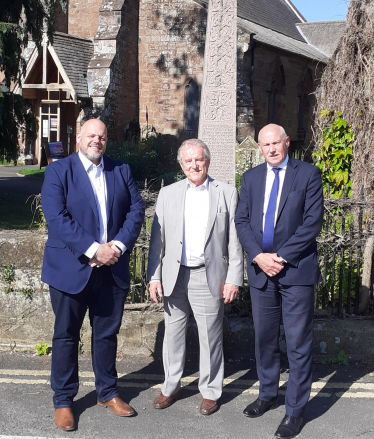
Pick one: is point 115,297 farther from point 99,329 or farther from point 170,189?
point 170,189

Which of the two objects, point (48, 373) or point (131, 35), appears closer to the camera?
point (48, 373)

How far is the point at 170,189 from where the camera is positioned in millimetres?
4145

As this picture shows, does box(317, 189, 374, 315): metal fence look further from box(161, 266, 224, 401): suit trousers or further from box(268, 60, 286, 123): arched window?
box(268, 60, 286, 123): arched window

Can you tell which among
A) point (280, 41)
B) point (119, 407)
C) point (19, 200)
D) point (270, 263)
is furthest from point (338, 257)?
point (280, 41)

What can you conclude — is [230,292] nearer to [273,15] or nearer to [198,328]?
[198,328]

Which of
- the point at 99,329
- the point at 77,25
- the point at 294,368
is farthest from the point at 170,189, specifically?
the point at 77,25

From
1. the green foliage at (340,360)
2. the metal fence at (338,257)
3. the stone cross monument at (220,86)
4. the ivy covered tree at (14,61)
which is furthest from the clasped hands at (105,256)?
the ivy covered tree at (14,61)

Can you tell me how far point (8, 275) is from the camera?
17.3ft

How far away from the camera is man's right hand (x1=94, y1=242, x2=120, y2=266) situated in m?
3.78

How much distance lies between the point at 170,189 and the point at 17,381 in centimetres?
203

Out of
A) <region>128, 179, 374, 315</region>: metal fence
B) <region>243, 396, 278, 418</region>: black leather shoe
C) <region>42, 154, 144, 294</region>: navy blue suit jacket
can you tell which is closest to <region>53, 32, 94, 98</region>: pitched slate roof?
<region>128, 179, 374, 315</region>: metal fence

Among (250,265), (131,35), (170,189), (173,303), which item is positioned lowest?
(173,303)

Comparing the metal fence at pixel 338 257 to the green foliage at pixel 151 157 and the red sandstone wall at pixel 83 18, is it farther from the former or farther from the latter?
the red sandstone wall at pixel 83 18

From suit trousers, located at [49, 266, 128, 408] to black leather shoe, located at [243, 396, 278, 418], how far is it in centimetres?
97
